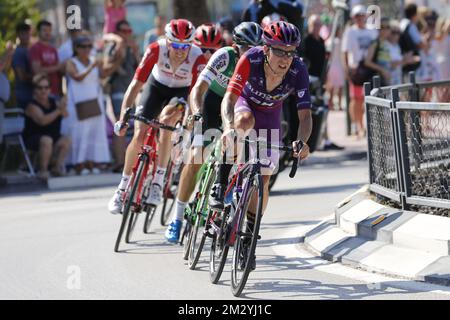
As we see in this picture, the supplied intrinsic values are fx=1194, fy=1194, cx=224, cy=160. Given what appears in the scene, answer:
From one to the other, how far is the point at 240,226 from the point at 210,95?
2.59m

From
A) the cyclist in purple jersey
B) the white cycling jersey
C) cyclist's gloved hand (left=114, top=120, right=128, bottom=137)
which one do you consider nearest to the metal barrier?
the cyclist in purple jersey

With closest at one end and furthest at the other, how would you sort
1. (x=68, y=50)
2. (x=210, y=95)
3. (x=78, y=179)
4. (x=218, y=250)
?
(x=218, y=250), (x=210, y=95), (x=78, y=179), (x=68, y=50)

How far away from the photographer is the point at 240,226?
8.54 meters

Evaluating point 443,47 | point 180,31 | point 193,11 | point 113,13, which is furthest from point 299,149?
point 443,47

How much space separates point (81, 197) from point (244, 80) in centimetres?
644

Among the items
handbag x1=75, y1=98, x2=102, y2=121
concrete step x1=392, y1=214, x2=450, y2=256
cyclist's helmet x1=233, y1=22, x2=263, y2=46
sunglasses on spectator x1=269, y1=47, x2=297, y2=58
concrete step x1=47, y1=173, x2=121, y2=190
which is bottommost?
concrete step x1=47, y1=173, x2=121, y2=190

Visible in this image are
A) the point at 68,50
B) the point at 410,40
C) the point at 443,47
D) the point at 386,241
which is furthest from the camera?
the point at 443,47

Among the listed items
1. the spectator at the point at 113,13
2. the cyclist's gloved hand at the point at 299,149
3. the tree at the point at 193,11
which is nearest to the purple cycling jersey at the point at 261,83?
the cyclist's gloved hand at the point at 299,149

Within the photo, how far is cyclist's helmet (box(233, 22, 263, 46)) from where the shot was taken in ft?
34.0

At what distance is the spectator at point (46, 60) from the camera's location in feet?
54.7

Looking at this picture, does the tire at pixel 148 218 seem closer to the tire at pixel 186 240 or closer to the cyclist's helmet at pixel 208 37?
the tire at pixel 186 240

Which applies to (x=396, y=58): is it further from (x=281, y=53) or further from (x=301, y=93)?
(x=281, y=53)

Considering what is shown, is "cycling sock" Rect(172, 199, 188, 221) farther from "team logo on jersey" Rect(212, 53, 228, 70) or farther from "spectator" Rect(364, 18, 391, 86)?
"spectator" Rect(364, 18, 391, 86)

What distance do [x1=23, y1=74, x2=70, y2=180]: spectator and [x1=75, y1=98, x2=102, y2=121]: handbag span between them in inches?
9.5
